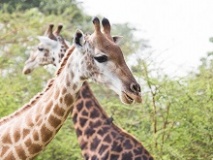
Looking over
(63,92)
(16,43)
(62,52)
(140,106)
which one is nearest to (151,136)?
(140,106)

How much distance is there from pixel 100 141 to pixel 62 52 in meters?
1.23

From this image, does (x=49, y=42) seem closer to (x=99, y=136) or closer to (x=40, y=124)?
(x=99, y=136)

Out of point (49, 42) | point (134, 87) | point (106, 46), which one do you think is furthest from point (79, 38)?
point (49, 42)

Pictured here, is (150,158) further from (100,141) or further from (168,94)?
(168,94)

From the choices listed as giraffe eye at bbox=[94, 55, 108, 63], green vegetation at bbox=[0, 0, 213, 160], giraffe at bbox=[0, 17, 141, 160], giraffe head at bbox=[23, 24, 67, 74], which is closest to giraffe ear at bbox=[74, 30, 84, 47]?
giraffe at bbox=[0, 17, 141, 160]

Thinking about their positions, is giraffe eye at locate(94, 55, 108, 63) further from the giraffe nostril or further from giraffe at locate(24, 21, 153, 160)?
giraffe at locate(24, 21, 153, 160)

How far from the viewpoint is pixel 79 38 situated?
321cm

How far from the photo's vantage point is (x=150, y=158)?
3.88 metres

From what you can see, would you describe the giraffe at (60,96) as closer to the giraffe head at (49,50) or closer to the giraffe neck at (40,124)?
the giraffe neck at (40,124)

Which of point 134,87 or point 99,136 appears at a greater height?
point 134,87

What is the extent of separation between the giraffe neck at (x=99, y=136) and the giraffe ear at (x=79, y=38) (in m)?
0.73

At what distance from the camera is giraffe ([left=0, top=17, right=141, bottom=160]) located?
10.2 feet

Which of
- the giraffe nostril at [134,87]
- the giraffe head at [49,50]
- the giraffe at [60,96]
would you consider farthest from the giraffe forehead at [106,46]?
the giraffe head at [49,50]

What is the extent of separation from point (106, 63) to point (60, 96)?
0.34 metres
